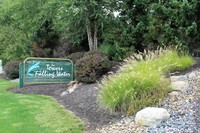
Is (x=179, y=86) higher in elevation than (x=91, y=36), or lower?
lower

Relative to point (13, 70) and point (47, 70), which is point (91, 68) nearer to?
point (47, 70)

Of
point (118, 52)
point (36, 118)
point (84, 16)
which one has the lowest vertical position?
point (36, 118)

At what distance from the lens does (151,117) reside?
194 inches

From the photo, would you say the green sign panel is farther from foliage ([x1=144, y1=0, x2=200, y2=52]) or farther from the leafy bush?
foliage ([x1=144, y1=0, x2=200, y2=52])

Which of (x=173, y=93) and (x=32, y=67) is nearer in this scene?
(x=173, y=93)

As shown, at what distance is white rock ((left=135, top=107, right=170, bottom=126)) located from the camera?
16.1 feet

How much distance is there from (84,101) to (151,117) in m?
2.77

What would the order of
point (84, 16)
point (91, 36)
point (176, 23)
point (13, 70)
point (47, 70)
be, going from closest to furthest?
point (176, 23) < point (47, 70) < point (84, 16) < point (91, 36) < point (13, 70)

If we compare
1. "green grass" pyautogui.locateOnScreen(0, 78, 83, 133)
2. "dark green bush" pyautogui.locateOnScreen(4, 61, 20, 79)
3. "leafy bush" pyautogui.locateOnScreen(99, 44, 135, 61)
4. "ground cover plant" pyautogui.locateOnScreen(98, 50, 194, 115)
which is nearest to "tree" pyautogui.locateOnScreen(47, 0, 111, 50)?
"leafy bush" pyautogui.locateOnScreen(99, 44, 135, 61)

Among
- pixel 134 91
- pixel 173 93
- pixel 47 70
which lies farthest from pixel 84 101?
pixel 47 70

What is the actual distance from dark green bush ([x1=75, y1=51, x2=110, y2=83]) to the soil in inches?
11.0

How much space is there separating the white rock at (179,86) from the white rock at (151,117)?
121cm

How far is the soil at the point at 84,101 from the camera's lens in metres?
5.67

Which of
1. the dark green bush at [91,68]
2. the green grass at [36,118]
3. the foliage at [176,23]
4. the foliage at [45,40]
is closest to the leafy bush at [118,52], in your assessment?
the foliage at [176,23]
